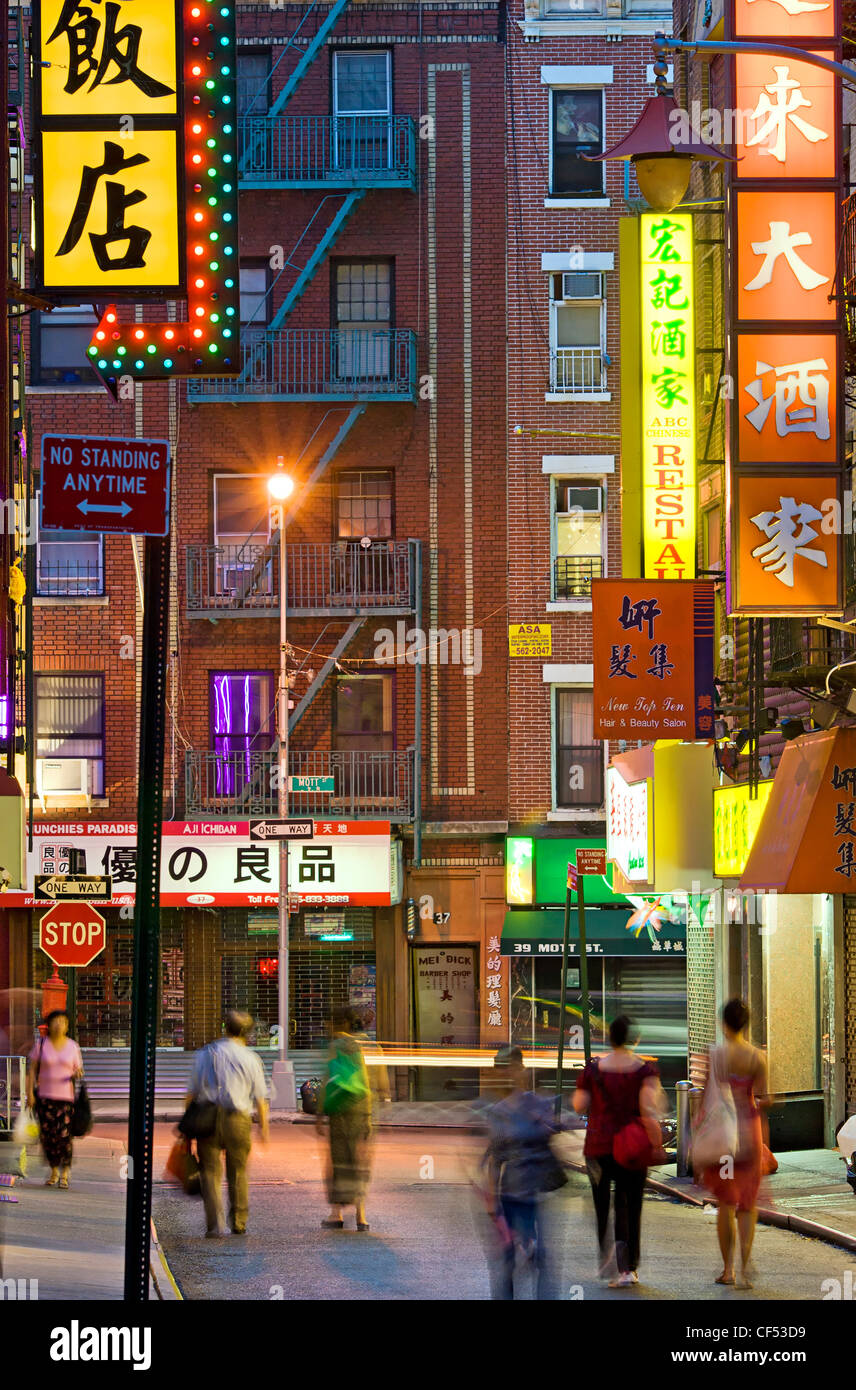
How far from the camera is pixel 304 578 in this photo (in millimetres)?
34188

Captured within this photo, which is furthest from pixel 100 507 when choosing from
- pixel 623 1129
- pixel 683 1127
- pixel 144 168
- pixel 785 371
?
pixel 683 1127

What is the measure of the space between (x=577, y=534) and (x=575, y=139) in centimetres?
734

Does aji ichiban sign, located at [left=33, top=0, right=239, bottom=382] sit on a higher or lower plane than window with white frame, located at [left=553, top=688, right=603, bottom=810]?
higher

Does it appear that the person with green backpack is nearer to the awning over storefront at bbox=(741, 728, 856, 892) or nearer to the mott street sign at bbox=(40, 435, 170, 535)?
the awning over storefront at bbox=(741, 728, 856, 892)

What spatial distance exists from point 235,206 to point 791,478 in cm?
803

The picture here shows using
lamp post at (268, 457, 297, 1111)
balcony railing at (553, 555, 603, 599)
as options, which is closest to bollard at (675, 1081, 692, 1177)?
lamp post at (268, 457, 297, 1111)

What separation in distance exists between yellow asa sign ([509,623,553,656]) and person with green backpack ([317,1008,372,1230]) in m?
18.0

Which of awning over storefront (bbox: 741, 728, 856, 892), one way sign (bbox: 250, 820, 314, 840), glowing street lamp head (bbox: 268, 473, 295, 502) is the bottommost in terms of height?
one way sign (bbox: 250, 820, 314, 840)

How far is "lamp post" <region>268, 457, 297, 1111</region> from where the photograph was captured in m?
31.2

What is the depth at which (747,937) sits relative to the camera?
23.0 metres

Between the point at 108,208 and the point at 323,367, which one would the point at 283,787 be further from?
the point at 108,208

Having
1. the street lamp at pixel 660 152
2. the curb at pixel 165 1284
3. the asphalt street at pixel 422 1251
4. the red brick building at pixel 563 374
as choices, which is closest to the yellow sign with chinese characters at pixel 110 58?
the asphalt street at pixel 422 1251
